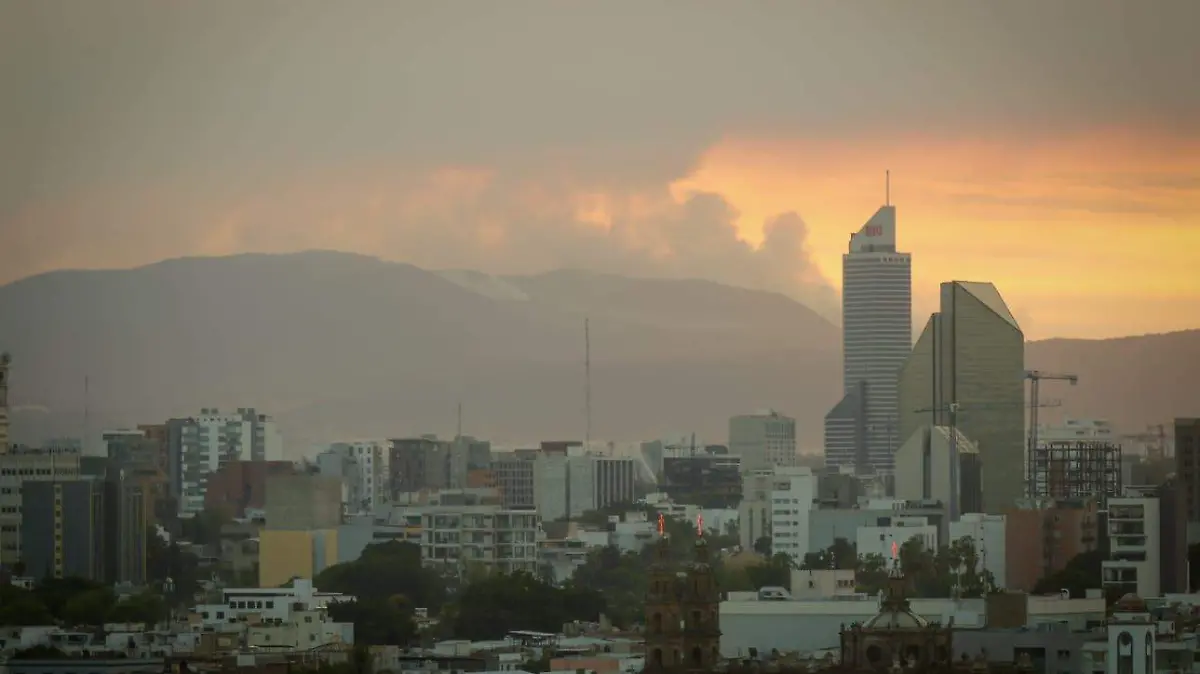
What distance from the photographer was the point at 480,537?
163 metres

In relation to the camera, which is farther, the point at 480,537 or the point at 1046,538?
the point at 480,537

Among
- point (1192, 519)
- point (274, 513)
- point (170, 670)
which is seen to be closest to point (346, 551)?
point (274, 513)

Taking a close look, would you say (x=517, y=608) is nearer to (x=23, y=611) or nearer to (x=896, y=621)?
(x=23, y=611)

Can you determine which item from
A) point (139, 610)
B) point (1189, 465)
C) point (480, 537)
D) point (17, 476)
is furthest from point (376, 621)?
point (17, 476)

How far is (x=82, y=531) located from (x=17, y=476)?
1246 centimetres

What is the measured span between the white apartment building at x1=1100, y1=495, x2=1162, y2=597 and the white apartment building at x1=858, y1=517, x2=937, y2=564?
3663 cm

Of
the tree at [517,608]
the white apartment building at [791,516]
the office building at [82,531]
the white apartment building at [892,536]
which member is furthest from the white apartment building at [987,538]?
the office building at [82,531]

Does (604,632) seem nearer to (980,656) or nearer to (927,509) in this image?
(980,656)

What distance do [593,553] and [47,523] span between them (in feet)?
84.0

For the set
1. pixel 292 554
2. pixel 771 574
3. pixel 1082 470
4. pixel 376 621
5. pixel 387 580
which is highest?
pixel 1082 470

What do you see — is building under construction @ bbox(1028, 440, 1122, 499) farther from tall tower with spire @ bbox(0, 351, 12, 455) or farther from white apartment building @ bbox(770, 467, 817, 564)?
tall tower with spire @ bbox(0, 351, 12, 455)

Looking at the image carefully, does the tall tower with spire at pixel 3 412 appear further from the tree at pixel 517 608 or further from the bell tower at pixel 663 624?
the bell tower at pixel 663 624

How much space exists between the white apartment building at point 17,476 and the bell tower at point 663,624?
90.2 meters

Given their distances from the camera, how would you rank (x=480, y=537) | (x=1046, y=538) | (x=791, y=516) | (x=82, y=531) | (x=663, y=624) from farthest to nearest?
(x=791, y=516) → (x=480, y=537) → (x=82, y=531) → (x=1046, y=538) → (x=663, y=624)
